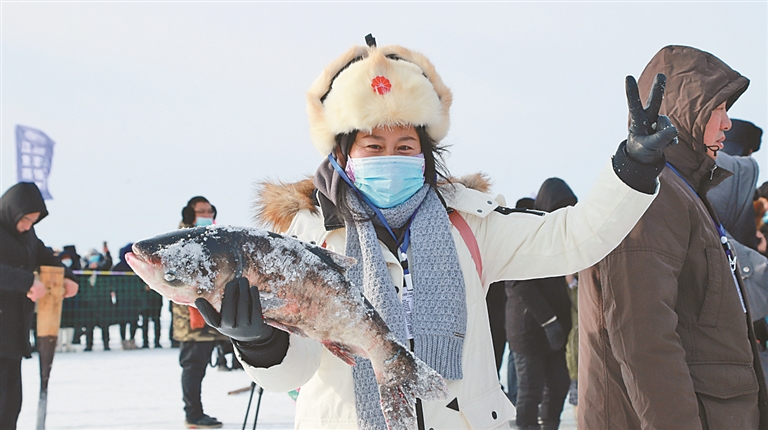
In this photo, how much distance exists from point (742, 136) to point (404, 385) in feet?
10.9

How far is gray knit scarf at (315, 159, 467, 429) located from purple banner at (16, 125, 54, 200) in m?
12.6

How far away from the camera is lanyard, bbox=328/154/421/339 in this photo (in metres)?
2.36

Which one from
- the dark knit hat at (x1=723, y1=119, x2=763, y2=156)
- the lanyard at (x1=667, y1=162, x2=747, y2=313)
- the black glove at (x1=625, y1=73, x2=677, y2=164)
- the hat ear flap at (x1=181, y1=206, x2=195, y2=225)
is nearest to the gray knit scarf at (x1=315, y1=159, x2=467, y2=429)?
the black glove at (x1=625, y1=73, x2=677, y2=164)

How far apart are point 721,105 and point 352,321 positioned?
189 cm

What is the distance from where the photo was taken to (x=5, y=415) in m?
5.35

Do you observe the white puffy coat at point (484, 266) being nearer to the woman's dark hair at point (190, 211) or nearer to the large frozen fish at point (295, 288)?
the large frozen fish at point (295, 288)

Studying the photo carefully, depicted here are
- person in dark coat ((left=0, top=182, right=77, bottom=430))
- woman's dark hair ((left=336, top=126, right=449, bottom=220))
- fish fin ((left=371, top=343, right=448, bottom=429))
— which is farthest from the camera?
person in dark coat ((left=0, top=182, right=77, bottom=430))

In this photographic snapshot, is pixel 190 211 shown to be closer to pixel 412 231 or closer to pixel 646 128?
pixel 412 231

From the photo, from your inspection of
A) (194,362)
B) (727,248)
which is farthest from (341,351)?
(194,362)

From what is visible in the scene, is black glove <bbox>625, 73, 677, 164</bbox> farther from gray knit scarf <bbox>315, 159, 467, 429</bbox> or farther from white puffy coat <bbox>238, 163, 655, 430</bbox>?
gray knit scarf <bbox>315, 159, 467, 429</bbox>

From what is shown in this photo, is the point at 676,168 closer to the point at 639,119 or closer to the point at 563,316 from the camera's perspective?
the point at 639,119

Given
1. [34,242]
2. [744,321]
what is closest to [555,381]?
[744,321]

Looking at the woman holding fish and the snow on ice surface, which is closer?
the woman holding fish

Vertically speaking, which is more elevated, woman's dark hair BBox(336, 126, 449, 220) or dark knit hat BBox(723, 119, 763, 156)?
dark knit hat BBox(723, 119, 763, 156)
